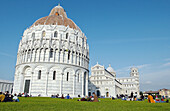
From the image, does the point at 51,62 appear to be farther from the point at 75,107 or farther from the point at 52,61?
the point at 75,107

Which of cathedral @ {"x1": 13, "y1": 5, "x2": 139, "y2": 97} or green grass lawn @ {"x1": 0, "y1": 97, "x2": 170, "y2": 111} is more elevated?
cathedral @ {"x1": 13, "y1": 5, "x2": 139, "y2": 97}

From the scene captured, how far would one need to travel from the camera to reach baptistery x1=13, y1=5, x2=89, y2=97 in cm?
3170

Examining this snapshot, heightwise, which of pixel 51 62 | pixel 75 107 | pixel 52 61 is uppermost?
pixel 52 61

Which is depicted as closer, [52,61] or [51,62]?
[51,62]

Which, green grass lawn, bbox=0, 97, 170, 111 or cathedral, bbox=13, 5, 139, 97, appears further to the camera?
cathedral, bbox=13, 5, 139, 97

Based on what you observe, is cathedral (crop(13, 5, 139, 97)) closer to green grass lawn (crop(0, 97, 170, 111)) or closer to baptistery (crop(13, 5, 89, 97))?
baptistery (crop(13, 5, 89, 97))

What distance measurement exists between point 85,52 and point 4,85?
40284mm

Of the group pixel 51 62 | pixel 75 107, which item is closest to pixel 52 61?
pixel 51 62

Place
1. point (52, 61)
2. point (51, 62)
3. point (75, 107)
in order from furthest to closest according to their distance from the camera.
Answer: point (52, 61) < point (51, 62) < point (75, 107)

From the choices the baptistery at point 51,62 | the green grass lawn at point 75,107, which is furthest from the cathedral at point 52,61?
the green grass lawn at point 75,107

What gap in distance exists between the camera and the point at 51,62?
1275 inches

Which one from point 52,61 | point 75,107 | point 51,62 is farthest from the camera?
point 52,61

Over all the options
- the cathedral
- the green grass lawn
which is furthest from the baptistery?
the green grass lawn

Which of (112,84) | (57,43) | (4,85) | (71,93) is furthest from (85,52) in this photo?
(4,85)
